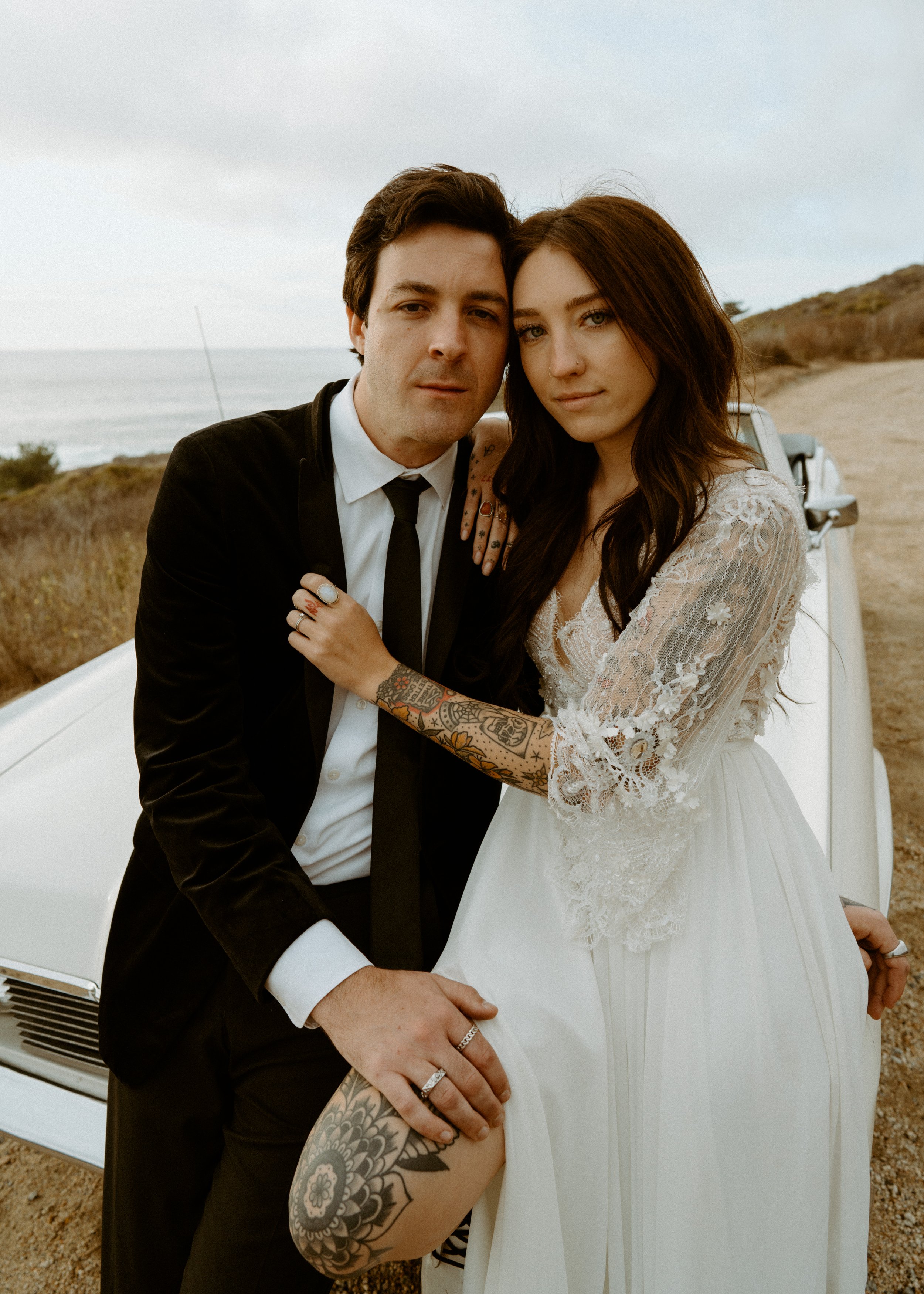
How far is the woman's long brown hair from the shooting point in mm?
1440

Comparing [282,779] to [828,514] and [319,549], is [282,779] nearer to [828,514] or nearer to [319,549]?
[319,549]

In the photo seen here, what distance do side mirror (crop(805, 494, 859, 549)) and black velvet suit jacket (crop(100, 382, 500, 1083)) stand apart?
197cm

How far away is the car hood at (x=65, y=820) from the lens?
1606 millimetres

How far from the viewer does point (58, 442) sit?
25.1 meters

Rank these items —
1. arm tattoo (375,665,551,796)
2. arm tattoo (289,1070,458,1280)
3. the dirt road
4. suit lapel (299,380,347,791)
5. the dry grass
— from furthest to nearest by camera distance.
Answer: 1. the dry grass
2. the dirt road
3. suit lapel (299,380,347,791)
4. arm tattoo (375,665,551,796)
5. arm tattoo (289,1070,458,1280)

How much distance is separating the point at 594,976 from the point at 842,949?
43 cm

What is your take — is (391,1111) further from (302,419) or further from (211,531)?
(302,419)

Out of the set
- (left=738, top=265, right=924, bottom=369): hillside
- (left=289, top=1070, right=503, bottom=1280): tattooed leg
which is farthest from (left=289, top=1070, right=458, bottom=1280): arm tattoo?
(left=738, top=265, right=924, bottom=369): hillside

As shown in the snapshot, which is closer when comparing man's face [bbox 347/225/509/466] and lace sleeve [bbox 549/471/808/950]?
lace sleeve [bbox 549/471/808/950]

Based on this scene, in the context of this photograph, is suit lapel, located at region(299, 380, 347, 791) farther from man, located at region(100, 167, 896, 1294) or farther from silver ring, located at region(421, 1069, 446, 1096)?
silver ring, located at region(421, 1069, 446, 1096)

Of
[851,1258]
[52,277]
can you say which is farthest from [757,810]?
[52,277]

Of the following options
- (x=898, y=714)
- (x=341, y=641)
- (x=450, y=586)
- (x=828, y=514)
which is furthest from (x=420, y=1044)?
(x=898, y=714)

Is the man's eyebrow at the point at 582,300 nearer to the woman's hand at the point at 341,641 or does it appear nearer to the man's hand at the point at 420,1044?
the woman's hand at the point at 341,641

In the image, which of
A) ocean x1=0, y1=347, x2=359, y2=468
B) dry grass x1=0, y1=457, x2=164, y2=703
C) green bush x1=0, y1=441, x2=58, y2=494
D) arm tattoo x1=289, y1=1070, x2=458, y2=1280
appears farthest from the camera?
ocean x1=0, y1=347, x2=359, y2=468
